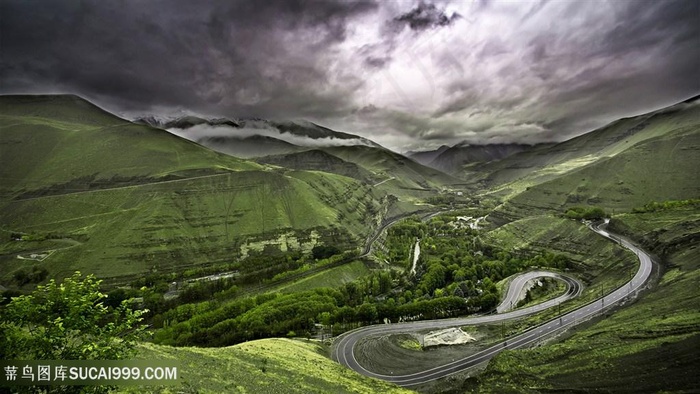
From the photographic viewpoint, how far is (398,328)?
252 feet

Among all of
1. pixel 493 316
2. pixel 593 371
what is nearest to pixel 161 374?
pixel 593 371

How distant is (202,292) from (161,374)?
113622 mm

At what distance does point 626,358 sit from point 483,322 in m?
41.5

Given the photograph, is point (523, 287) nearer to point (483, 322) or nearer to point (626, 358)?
point (483, 322)

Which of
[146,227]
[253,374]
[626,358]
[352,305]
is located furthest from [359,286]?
[146,227]

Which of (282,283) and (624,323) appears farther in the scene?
(282,283)

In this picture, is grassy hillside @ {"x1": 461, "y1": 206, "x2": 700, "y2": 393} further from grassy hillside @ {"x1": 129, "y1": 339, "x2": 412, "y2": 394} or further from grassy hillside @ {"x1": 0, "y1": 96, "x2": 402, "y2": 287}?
grassy hillside @ {"x1": 0, "y1": 96, "x2": 402, "y2": 287}

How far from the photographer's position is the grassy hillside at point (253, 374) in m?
27.9

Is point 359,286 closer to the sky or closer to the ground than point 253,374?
closer to the ground

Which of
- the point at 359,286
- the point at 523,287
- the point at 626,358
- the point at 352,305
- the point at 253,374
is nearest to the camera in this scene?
the point at 253,374

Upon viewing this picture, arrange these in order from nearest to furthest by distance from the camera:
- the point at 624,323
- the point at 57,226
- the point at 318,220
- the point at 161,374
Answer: the point at 161,374, the point at 624,323, the point at 57,226, the point at 318,220

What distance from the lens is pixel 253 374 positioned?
33531 millimetres

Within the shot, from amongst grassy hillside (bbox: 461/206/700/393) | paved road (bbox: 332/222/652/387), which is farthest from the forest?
grassy hillside (bbox: 461/206/700/393)

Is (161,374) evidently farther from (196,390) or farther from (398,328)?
(398,328)
